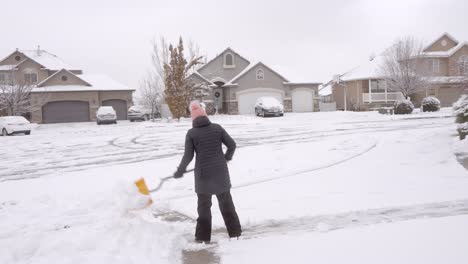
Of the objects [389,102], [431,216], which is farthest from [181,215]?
[389,102]

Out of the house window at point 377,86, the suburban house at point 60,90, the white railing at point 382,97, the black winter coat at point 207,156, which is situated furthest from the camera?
the house window at point 377,86

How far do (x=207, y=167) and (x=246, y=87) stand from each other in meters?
34.5

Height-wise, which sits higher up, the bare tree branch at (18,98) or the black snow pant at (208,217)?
the bare tree branch at (18,98)

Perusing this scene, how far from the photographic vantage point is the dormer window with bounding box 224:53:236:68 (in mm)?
41562

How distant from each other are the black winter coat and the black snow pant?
11 centimetres

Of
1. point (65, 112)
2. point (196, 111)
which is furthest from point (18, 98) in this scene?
point (196, 111)

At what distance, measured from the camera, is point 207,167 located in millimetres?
4898

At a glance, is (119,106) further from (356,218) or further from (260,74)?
(356,218)

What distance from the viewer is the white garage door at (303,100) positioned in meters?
40.1

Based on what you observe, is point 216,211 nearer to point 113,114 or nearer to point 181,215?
point 181,215

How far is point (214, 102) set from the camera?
40844mm

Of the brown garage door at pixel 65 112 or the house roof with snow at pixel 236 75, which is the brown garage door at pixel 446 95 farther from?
the brown garage door at pixel 65 112

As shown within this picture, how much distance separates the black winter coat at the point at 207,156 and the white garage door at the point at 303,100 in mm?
35699

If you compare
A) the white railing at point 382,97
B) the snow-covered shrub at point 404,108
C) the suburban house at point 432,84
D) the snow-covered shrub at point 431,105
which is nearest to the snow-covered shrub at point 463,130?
the snow-covered shrub at point 404,108
